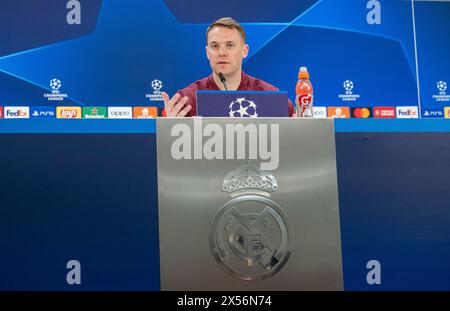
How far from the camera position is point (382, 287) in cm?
110

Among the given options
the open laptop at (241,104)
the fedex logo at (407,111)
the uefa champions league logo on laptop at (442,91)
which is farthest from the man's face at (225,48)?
the uefa champions league logo on laptop at (442,91)

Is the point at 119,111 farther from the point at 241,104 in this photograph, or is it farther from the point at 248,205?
the point at 248,205

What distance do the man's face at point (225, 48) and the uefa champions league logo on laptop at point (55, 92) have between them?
3.94 ft

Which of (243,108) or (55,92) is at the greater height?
(55,92)

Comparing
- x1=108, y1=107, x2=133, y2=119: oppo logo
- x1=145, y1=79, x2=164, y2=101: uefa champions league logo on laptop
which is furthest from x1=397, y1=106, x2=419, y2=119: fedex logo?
x1=108, y1=107, x2=133, y2=119: oppo logo

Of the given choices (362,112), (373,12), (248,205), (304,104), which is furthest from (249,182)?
(373,12)

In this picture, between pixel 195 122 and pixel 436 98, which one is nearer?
pixel 195 122

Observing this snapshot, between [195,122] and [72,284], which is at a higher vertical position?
[195,122]

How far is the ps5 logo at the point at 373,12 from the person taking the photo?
329 cm

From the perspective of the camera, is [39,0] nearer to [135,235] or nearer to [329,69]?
[329,69]

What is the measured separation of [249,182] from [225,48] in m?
1.41

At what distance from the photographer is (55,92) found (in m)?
3.12
